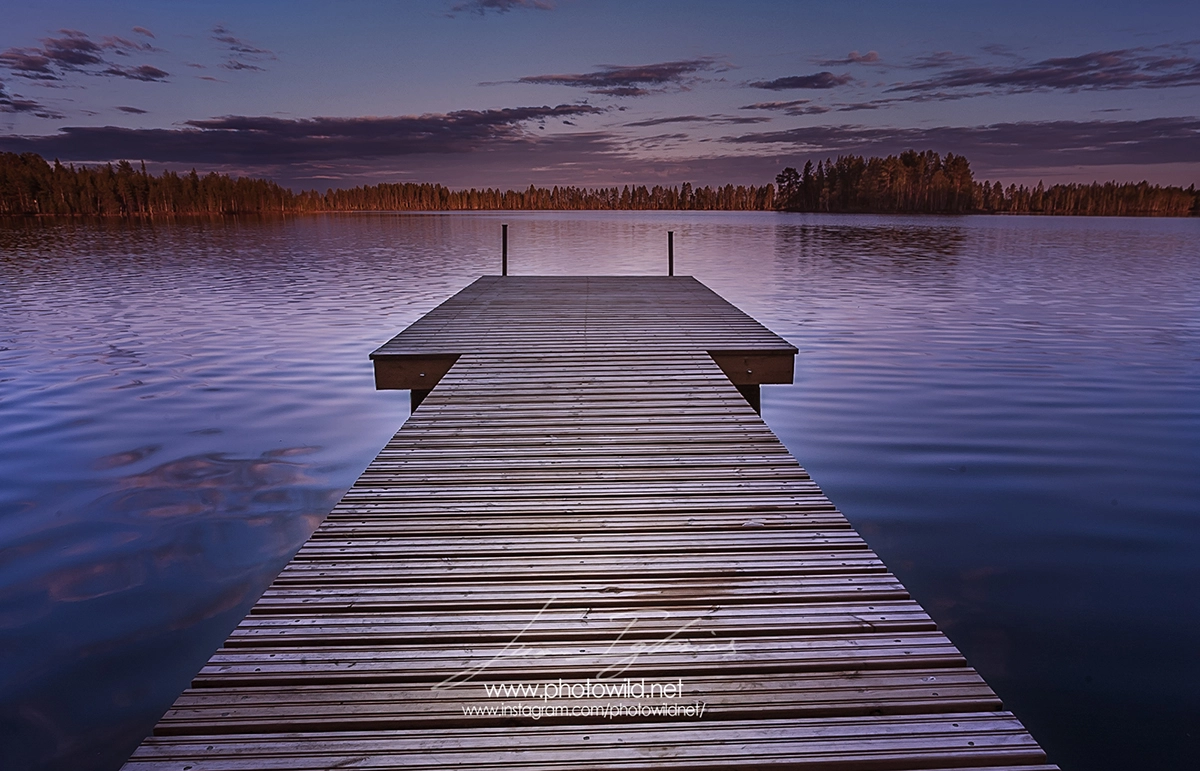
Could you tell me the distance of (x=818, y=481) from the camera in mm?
8469

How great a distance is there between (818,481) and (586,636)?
604 cm

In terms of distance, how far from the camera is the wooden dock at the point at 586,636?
2.42 meters

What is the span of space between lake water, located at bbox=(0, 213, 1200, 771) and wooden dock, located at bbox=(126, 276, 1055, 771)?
2051mm

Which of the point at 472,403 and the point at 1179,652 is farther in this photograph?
the point at 472,403

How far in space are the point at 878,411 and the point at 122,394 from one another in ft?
41.0

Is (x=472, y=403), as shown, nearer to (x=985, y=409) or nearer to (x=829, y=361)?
(x=985, y=409)

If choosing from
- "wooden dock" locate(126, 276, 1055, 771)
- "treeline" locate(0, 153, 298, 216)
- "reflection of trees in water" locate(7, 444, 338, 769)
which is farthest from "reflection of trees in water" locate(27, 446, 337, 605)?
"treeline" locate(0, 153, 298, 216)

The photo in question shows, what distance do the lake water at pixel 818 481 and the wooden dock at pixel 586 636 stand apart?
2.05 metres

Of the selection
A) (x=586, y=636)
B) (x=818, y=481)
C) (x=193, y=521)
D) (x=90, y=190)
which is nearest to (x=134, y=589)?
(x=193, y=521)

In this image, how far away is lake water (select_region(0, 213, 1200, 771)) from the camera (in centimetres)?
484

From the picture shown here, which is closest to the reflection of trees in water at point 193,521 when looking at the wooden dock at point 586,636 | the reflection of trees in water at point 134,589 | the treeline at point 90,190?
the reflection of trees in water at point 134,589

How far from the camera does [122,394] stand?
491 inches

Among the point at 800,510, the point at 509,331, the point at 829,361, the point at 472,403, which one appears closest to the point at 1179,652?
the point at 800,510

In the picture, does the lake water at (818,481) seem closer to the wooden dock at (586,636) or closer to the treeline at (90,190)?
the wooden dock at (586,636)
